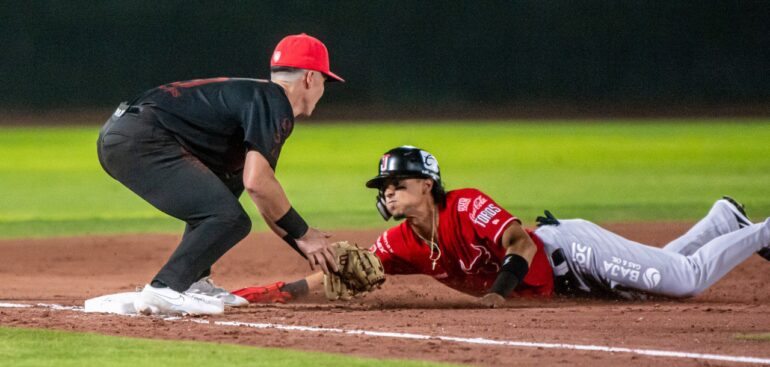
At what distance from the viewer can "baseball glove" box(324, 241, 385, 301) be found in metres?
5.69

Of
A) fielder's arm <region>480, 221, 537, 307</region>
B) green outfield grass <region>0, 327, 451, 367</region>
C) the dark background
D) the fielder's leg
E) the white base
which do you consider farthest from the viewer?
the dark background

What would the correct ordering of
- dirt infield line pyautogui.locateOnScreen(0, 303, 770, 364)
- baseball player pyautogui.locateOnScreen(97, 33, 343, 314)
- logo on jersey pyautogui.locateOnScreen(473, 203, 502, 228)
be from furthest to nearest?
logo on jersey pyautogui.locateOnScreen(473, 203, 502, 228) → baseball player pyautogui.locateOnScreen(97, 33, 343, 314) → dirt infield line pyautogui.locateOnScreen(0, 303, 770, 364)

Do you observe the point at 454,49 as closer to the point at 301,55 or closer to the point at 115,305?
the point at 301,55

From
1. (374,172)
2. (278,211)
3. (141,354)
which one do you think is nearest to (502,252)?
(278,211)

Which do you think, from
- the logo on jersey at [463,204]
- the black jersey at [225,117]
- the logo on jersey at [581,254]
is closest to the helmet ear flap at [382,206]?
the logo on jersey at [463,204]

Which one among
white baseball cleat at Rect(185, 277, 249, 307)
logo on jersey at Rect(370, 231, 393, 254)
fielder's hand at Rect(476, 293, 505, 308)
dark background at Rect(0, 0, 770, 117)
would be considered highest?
dark background at Rect(0, 0, 770, 117)

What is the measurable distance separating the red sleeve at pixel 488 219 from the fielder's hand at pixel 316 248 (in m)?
0.84

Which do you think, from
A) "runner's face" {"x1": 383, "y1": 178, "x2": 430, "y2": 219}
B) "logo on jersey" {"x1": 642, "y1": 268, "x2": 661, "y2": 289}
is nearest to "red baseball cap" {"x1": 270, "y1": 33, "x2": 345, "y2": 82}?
"runner's face" {"x1": 383, "y1": 178, "x2": 430, "y2": 219}

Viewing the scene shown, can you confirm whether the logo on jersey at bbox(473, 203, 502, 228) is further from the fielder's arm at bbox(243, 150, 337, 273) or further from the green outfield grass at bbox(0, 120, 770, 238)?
the green outfield grass at bbox(0, 120, 770, 238)

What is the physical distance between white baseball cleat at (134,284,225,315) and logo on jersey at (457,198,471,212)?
1.37 meters

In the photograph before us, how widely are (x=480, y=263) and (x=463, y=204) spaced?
12.8 inches

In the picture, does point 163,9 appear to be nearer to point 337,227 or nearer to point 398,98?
point 398,98

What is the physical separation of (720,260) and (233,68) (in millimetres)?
20746

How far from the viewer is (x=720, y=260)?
621cm
